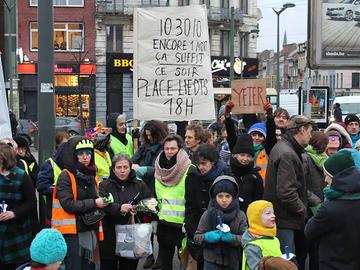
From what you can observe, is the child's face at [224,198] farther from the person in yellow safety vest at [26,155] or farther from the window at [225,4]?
the window at [225,4]

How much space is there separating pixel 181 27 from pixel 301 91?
5.48 metres

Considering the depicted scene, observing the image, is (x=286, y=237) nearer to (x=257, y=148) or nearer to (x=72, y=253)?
(x=257, y=148)

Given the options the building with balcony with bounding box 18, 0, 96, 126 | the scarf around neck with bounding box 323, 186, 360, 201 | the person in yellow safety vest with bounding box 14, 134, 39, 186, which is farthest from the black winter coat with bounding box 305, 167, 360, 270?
the building with balcony with bounding box 18, 0, 96, 126

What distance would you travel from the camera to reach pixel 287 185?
18.1 ft

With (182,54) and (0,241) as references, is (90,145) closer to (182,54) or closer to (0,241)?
(0,241)

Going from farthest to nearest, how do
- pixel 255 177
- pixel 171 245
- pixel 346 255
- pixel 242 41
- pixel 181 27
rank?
pixel 242 41 → pixel 181 27 → pixel 171 245 → pixel 255 177 → pixel 346 255

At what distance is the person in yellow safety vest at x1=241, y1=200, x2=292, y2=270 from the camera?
4484mm

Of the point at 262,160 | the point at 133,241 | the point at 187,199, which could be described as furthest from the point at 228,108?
the point at 133,241

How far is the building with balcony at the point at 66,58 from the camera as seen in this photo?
1462 inches

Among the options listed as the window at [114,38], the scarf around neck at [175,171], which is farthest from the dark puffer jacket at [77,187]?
the window at [114,38]

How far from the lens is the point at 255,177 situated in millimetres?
5938

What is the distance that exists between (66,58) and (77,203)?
33887 mm

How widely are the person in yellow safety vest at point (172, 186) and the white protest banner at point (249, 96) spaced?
1409 mm

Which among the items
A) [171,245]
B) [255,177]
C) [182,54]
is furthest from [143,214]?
[182,54]
